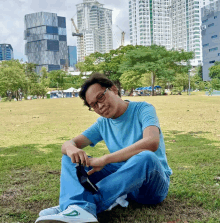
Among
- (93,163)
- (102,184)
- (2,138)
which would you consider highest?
(93,163)

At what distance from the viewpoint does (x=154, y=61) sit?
49562 millimetres

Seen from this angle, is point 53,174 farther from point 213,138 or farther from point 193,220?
point 213,138

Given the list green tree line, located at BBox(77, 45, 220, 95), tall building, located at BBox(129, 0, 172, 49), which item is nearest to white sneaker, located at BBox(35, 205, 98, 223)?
green tree line, located at BBox(77, 45, 220, 95)

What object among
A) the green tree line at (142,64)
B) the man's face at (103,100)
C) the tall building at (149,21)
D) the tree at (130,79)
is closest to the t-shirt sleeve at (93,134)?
the man's face at (103,100)

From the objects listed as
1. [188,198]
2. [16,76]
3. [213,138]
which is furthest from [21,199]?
[16,76]

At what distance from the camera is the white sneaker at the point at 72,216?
2180 mm

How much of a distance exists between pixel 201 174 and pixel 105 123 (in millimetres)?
2052

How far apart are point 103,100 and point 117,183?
0.76m

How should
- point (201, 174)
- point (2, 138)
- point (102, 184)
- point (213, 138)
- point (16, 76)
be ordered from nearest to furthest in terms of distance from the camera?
point (102, 184)
point (201, 174)
point (213, 138)
point (2, 138)
point (16, 76)

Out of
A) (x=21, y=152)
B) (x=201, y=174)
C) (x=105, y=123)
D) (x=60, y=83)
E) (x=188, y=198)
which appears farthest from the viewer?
(x=60, y=83)

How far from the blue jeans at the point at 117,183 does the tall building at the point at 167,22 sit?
531 ft

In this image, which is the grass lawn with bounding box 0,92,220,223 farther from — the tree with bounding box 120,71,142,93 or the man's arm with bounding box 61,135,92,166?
the tree with bounding box 120,71,142,93

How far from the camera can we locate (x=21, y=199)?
3.49 m

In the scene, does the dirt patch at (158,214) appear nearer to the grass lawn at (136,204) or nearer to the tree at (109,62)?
the grass lawn at (136,204)
